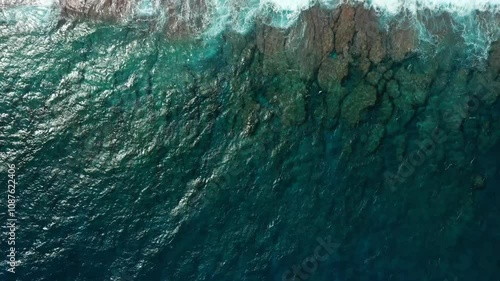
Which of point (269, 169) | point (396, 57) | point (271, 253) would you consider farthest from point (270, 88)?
point (271, 253)

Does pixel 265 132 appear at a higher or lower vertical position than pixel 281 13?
lower

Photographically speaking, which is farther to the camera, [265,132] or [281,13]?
[281,13]

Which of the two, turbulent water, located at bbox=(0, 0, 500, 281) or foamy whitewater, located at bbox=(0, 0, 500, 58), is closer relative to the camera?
turbulent water, located at bbox=(0, 0, 500, 281)

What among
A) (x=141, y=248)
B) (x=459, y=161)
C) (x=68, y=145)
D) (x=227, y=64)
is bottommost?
(x=459, y=161)

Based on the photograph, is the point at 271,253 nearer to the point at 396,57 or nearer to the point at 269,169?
the point at 269,169

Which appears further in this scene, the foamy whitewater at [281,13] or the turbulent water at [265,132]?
the foamy whitewater at [281,13]

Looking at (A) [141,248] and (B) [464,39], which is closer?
(A) [141,248]

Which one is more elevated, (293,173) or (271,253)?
(293,173)
